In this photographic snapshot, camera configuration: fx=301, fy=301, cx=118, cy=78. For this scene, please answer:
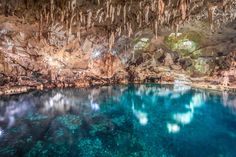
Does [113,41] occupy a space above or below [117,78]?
above

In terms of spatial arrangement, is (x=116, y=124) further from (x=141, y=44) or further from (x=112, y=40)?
(x=141, y=44)

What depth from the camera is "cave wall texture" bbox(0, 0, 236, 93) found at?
44.9m

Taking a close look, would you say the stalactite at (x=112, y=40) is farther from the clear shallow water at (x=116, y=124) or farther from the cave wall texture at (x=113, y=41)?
the clear shallow water at (x=116, y=124)

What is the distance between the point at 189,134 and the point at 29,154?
570 inches

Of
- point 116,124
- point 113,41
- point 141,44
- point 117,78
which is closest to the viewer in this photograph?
point 116,124

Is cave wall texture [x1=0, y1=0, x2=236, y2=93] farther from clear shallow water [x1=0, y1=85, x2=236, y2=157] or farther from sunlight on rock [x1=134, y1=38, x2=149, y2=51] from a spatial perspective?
clear shallow water [x1=0, y1=85, x2=236, y2=157]

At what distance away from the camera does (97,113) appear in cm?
3359

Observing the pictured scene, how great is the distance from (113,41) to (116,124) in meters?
28.0

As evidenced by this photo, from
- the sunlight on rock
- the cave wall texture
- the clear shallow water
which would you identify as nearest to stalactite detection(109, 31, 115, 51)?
the cave wall texture

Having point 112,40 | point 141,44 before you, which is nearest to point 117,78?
point 112,40

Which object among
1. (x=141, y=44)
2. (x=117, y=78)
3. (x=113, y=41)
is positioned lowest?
(x=117, y=78)

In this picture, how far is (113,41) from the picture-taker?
2175 inches

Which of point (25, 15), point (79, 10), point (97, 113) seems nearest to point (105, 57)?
point (79, 10)

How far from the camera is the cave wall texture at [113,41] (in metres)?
44.9
